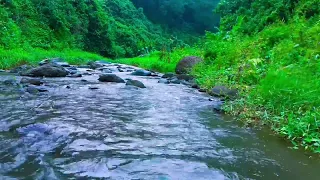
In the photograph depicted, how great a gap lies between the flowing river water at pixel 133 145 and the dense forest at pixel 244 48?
0.59m

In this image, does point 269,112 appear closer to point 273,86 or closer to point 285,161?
point 273,86

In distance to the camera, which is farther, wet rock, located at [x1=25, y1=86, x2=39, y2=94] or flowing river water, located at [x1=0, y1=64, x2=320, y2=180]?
wet rock, located at [x1=25, y1=86, x2=39, y2=94]

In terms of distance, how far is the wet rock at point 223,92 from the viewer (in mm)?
7357

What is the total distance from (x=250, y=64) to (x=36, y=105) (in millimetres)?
5320

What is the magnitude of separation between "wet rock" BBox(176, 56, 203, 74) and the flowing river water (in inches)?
291

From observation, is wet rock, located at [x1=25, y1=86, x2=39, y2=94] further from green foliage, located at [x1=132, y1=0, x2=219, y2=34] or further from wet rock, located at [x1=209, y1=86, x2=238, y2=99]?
green foliage, located at [x1=132, y1=0, x2=219, y2=34]

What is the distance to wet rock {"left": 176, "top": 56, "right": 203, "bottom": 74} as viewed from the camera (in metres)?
13.4

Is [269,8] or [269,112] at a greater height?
[269,8]

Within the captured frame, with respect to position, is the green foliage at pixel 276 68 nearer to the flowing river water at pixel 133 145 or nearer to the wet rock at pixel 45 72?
the flowing river water at pixel 133 145

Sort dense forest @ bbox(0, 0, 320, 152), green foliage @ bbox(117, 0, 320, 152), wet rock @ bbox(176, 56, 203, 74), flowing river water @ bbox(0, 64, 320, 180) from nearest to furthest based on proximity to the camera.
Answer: flowing river water @ bbox(0, 64, 320, 180), green foliage @ bbox(117, 0, 320, 152), dense forest @ bbox(0, 0, 320, 152), wet rock @ bbox(176, 56, 203, 74)

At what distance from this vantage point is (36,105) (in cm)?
576

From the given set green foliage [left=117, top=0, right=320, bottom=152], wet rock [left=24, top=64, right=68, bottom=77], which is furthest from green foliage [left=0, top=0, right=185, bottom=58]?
green foliage [left=117, top=0, right=320, bottom=152]

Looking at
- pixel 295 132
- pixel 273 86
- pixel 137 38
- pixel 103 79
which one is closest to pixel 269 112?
pixel 273 86

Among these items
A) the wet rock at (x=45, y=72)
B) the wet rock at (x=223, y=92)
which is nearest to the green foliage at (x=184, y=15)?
the wet rock at (x=45, y=72)
